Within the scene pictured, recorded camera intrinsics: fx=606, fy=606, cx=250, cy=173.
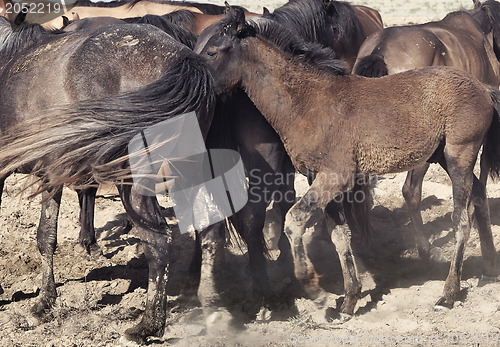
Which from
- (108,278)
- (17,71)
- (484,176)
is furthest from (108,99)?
(484,176)

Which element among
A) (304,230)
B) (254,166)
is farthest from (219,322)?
(254,166)

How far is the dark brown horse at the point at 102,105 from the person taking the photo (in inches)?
129

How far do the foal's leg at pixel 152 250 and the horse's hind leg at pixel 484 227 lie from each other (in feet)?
7.74

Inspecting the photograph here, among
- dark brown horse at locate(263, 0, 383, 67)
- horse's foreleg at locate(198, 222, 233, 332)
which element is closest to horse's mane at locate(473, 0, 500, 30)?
dark brown horse at locate(263, 0, 383, 67)

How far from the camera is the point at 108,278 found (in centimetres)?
494

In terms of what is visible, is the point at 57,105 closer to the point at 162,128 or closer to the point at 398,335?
the point at 162,128

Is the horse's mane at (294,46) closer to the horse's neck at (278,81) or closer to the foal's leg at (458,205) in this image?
the horse's neck at (278,81)

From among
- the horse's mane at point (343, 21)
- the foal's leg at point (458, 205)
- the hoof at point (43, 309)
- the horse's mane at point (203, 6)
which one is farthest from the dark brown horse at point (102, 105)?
the horse's mane at point (203, 6)

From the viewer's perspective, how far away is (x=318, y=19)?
5.66 metres

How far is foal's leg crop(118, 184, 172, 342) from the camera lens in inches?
141

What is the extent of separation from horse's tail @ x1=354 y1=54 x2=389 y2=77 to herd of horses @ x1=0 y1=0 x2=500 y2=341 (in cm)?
120

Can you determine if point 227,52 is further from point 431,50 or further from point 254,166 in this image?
point 431,50

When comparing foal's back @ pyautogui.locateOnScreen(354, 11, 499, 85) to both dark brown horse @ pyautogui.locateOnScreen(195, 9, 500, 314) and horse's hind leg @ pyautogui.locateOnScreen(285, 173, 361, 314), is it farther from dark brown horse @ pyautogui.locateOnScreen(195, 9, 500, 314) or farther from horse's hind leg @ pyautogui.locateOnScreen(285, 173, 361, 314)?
horse's hind leg @ pyautogui.locateOnScreen(285, 173, 361, 314)

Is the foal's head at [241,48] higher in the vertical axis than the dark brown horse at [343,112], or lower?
higher
